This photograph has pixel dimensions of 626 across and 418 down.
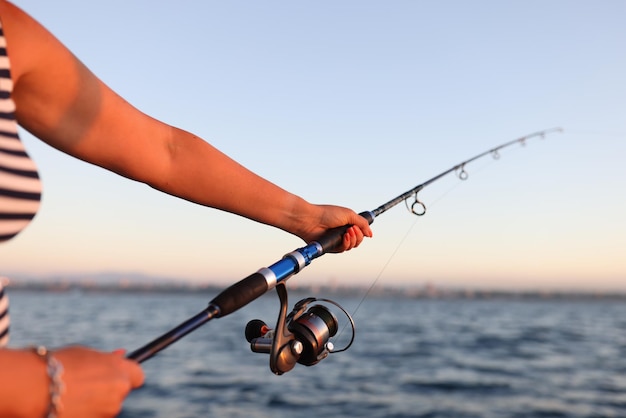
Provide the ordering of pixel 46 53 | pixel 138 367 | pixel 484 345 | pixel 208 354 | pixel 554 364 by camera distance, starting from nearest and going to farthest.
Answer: pixel 138 367
pixel 46 53
pixel 554 364
pixel 208 354
pixel 484 345

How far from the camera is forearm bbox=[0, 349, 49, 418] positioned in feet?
3.25

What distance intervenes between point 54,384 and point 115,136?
0.81 metres

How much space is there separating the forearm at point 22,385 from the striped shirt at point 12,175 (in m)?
0.32

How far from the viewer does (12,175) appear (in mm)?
1228

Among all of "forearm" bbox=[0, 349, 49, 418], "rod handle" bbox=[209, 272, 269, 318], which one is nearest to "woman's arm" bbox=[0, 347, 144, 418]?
"forearm" bbox=[0, 349, 49, 418]

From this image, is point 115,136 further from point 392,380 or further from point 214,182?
point 392,380

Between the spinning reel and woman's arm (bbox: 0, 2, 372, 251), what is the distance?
31 cm

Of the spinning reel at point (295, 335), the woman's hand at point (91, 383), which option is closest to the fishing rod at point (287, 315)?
the spinning reel at point (295, 335)

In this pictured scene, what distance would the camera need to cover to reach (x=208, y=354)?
20.9 meters

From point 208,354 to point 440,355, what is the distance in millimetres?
7687

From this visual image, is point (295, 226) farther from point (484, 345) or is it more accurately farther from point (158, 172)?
point (484, 345)

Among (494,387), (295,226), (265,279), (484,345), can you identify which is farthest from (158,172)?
(484,345)

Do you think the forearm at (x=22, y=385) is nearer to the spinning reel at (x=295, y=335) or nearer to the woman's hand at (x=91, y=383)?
the woman's hand at (x=91, y=383)

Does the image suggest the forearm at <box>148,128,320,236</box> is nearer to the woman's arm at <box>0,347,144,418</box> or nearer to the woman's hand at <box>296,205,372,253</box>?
the woman's hand at <box>296,205,372,253</box>
